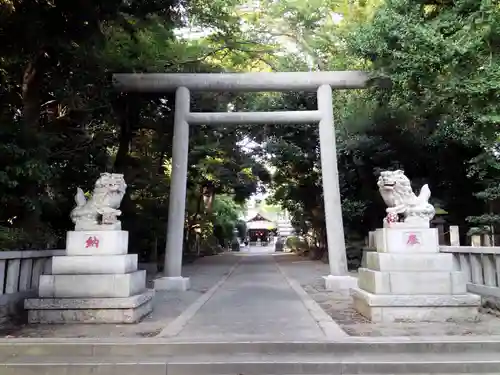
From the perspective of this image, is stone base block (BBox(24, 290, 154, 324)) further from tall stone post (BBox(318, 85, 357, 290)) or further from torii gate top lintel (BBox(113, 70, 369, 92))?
torii gate top lintel (BBox(113, 70, 369, 92))

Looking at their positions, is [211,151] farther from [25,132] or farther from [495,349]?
[495,349]

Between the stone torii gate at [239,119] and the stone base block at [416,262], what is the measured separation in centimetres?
423

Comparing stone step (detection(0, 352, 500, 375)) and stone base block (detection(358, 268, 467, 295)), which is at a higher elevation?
stone base block (detection(358, 268, 467, 295))

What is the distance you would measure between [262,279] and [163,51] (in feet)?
24.7

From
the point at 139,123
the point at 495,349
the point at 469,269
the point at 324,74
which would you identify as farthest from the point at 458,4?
the point at 139,123

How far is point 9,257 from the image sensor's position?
276 inches

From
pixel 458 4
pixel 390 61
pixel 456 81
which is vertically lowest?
pixel 456 81

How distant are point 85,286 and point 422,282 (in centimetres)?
516

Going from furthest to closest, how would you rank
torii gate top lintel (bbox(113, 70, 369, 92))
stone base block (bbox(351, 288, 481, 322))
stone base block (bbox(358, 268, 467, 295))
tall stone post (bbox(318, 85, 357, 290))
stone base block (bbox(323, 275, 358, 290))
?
torii gate top lintel (bbox(113, 70, 369, 92))
tall stone post (bbox(318, 85, 357, 290))
stone base block (bbox(323, 275, 358, 290))
stone base block (bbox(358, 268, 467, 295))
stone base block (bbox(351, 288, 481, 322))

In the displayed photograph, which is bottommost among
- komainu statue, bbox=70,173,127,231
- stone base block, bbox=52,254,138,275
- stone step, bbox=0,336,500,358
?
stone step, bbox=0,336,500,358

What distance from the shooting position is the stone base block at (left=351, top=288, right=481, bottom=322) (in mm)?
7008

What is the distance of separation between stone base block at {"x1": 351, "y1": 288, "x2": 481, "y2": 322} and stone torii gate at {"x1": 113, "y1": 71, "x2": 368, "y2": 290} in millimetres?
4309

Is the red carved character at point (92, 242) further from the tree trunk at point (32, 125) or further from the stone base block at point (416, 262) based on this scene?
the stone base block at point (416, 262)

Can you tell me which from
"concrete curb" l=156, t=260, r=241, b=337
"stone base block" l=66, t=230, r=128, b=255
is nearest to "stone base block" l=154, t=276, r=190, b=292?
"concrete curb" l=156, t=260, r=241, b=337
